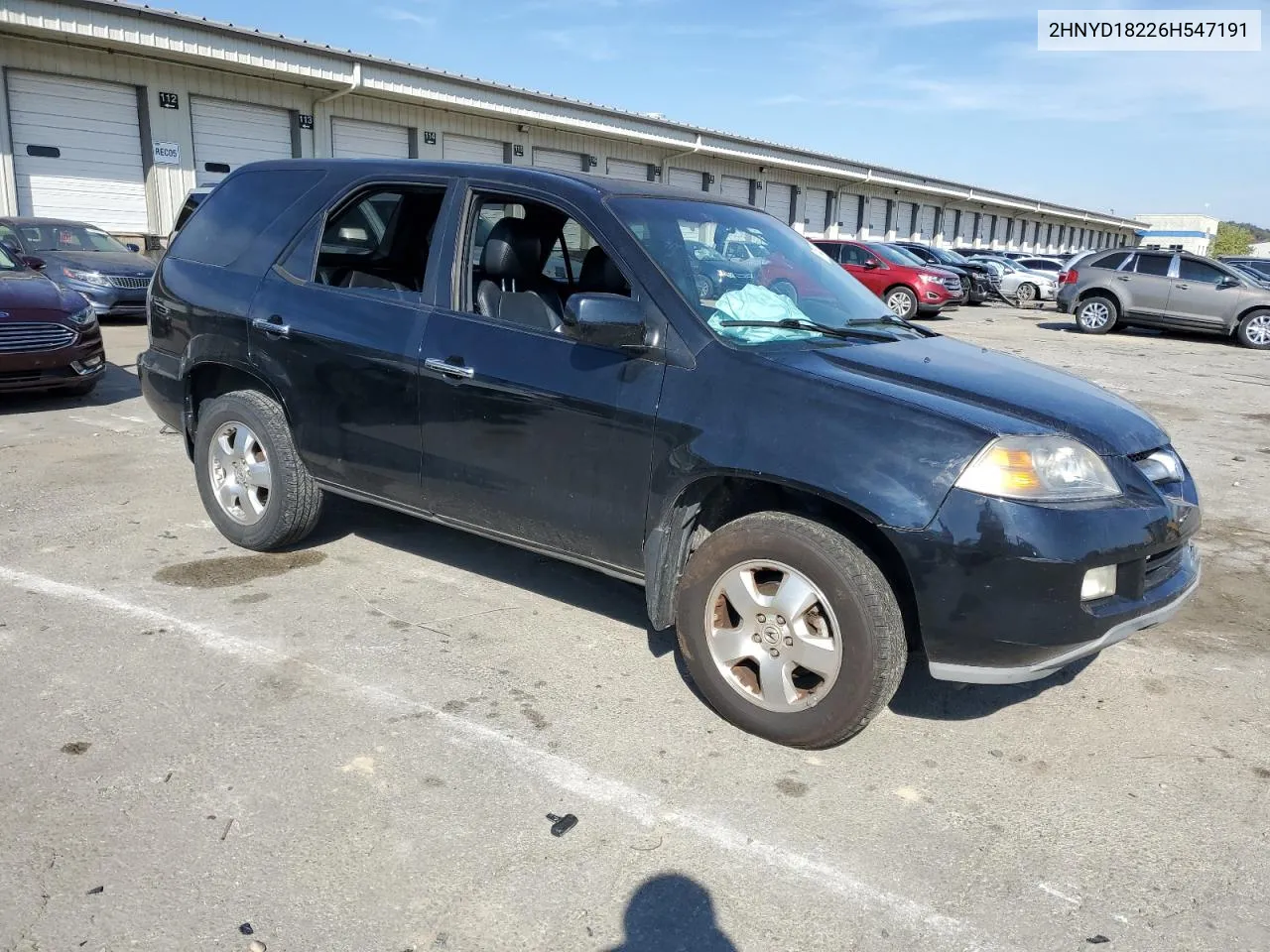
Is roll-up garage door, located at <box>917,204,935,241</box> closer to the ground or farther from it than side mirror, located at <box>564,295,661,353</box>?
farther from it

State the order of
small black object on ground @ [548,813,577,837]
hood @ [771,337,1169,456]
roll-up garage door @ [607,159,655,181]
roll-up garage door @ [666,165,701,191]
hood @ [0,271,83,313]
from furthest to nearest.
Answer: roll-up garage door @ [666,165,701,191] < roll-up garage door @ [607,159,655,181] < hood @ [0,271,83,313] < hood @ [771,337,1169,456] < small black object on ground @ [548,813,577,837]

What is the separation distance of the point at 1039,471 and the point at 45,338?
8059mm

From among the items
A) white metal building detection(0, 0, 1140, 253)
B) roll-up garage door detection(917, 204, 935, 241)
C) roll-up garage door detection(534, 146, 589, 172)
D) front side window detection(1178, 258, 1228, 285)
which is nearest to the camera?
white metal building detection(0, 0, 1140, 253)

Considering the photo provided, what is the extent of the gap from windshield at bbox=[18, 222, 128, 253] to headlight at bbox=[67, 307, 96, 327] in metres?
6.20

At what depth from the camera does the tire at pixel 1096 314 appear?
62.6 feet

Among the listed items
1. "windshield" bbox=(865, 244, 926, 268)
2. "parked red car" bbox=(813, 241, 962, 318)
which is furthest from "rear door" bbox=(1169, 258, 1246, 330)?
"windshield" bbox=(865, 244, 926, 268)

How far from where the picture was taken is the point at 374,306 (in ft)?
13.8

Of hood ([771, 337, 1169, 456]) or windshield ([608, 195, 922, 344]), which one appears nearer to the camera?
hood ([771, 337, 1169, 456])

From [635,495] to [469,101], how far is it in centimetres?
2234

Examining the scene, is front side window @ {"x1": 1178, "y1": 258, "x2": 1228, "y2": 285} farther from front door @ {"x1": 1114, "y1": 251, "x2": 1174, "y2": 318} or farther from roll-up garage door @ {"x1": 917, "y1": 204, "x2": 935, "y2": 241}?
roll-up garage door @ {"x1": 917, "y1": 204, "x2": 935, "y2": 241}

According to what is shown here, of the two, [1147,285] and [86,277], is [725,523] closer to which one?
[86,277]

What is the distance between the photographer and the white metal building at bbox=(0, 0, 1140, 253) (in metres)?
17.4

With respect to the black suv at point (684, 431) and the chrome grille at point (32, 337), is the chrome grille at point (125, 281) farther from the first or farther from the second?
the black suv at point (684, 431)

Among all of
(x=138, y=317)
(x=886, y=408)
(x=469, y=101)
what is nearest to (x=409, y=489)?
(x=886, y=408)
